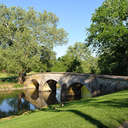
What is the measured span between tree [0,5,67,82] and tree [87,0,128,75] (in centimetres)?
1249

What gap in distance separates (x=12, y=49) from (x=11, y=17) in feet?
27.7

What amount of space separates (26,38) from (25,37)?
419 millimetres

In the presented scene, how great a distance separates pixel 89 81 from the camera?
25.1 m

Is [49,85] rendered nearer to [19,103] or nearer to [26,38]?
[26,38]

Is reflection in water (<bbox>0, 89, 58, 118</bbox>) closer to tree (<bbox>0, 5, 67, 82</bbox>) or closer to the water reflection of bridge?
the water reflection of bridge

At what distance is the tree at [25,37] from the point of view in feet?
121

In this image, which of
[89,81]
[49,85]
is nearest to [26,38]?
[49,85]

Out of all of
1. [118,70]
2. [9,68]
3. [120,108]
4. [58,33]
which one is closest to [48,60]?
[58,33]

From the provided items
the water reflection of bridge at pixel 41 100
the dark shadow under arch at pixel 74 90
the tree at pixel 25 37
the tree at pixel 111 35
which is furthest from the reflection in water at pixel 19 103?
the tree at pixel 111 35

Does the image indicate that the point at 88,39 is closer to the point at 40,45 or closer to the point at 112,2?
the point at 112,2

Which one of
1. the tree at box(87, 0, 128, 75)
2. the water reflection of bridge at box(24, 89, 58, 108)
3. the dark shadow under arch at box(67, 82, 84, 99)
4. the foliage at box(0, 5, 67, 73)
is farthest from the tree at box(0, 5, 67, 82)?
the tree at box(87, 0, 128, 75)

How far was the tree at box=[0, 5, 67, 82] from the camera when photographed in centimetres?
3691

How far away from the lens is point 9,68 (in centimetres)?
3597

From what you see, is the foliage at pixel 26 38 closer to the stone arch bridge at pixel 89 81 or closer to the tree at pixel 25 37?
the tree at pixel 25 37
